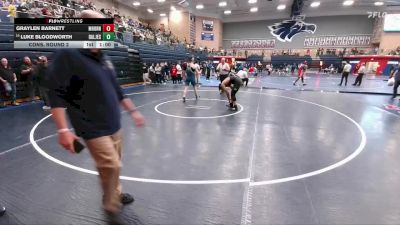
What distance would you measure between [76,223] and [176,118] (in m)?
4.93

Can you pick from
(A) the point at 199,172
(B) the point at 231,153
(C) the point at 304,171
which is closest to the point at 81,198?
(A) the point at 199,172

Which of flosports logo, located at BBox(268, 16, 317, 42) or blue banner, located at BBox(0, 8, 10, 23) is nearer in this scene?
blue banner, located at BBox(0, 8, 10, 23)

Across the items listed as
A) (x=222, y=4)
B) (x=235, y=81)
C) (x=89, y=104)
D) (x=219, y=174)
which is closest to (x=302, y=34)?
(x=222, y=4)

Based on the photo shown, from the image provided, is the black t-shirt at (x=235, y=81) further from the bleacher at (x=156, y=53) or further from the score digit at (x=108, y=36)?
the bleacher at (x=156, y=53)

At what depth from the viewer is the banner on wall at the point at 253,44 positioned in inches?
1642

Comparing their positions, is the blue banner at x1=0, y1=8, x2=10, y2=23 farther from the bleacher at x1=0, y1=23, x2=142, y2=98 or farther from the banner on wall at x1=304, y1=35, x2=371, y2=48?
the banner on wall at x1=304, y1=35, x2=371, y2=48

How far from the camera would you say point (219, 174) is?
3867mm

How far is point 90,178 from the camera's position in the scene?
370 centimetres

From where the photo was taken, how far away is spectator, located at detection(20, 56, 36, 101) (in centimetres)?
967

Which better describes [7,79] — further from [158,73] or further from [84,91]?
[158,73]

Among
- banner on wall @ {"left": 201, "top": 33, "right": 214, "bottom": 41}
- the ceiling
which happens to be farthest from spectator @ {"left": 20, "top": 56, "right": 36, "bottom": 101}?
banner on wall @ {"left": 201, "top": 33, "right": 214, "bottom": 41}

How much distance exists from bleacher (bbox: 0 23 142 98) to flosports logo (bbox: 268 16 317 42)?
95.0 feet

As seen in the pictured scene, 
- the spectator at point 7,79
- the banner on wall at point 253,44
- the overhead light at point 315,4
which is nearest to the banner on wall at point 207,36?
the banner on wall at point 253,44
